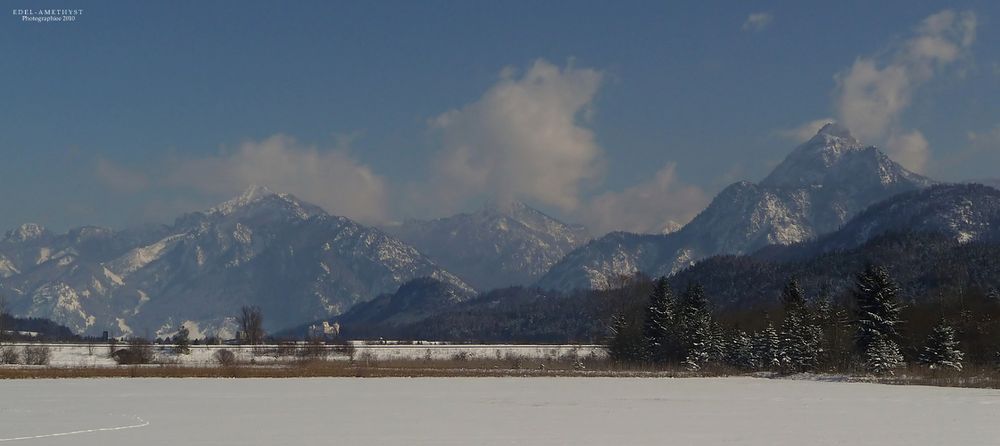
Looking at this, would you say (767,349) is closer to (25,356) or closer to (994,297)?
(994,297)

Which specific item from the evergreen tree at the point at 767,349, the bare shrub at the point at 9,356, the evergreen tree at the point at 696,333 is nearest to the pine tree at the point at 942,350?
the evergreen tree at the point at 767,349

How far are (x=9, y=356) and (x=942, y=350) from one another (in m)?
118

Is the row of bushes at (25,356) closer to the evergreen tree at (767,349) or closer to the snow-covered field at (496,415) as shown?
the snow-covered field at (496,415)

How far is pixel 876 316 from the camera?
89.4 metres

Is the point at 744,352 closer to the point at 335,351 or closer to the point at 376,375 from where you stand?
the point at 376,375

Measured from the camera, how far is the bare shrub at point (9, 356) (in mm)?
119525

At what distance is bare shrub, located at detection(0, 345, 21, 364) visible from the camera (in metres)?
120

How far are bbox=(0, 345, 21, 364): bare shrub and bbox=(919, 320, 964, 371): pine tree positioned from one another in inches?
4486

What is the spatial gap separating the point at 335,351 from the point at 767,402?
118102mm

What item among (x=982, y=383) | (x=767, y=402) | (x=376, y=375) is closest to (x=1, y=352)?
(x=376, y=375)

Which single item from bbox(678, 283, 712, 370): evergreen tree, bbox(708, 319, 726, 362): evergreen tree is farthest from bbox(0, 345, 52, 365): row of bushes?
bbox(708, 319, 726, 362): evergreen tree

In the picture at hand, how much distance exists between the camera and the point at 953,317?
96.0 meters

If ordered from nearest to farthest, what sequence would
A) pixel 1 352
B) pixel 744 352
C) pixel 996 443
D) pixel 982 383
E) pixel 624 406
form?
Result: pixel 996 443, pixel 624 406, pixel 982 383, pixel 744 352, pixel 1 352

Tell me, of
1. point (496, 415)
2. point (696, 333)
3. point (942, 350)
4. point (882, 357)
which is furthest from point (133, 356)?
point (942, 350)
